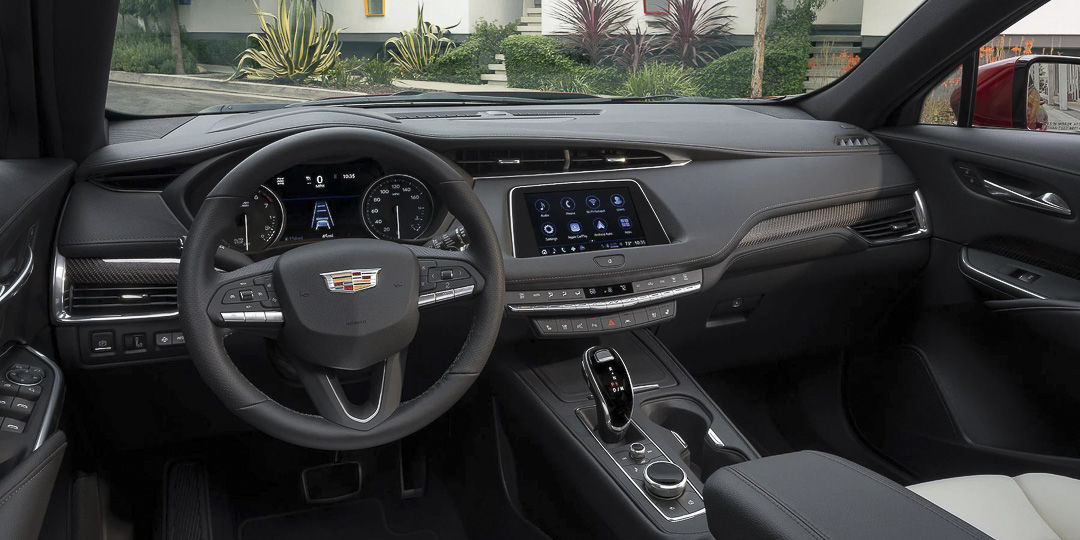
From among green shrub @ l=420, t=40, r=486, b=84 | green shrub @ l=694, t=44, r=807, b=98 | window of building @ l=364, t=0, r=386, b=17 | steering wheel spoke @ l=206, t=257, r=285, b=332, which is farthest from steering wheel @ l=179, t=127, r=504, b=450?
green shrub @ l=694, t=44, r=807, b=98

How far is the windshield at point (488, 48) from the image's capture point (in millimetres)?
2385

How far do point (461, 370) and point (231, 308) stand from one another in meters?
0.44

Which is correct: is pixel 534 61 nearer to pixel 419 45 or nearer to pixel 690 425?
pixel 419 45

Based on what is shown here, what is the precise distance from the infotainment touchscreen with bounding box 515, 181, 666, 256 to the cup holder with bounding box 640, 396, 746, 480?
44 cm

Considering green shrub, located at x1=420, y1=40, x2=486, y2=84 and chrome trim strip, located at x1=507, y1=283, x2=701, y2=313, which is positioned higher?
green shrub, located at x1=420, y1=40, x2=486, y2=84

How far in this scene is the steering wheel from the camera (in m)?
1.55

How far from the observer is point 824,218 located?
2.54 metres

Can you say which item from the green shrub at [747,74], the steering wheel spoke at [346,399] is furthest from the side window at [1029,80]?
the steering wheel spoke at [346,399]

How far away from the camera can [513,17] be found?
105 inches

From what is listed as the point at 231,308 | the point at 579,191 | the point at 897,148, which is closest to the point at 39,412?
the point at 231,308

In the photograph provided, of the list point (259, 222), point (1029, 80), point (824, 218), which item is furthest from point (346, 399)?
point (1029, 80)

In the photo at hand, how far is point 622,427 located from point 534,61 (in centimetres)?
117

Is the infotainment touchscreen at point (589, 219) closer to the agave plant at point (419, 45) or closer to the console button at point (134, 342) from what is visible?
the agave plant at point (419, 45)

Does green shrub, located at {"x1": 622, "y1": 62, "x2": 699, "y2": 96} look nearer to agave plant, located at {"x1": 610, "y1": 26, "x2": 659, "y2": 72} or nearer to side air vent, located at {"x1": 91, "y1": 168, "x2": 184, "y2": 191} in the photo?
agave plant, located at {"x1": 610, "y1": 26, "x2": 659, "y2": 72}
